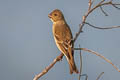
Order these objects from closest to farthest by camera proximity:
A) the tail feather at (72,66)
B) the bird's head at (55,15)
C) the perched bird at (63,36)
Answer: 1. the tail feather at (72,66)
2. the perched bird at (63,36)
3. the bird's head at (55,15)

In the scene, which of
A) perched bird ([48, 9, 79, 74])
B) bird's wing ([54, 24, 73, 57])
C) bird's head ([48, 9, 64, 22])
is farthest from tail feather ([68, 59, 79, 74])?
bird's head ([48, 9, 64, 22])

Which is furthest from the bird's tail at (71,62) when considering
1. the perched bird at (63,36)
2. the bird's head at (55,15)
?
the bird's head at (55,15)

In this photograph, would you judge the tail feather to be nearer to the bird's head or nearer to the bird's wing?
the bird's wing

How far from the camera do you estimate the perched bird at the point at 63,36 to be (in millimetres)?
6941

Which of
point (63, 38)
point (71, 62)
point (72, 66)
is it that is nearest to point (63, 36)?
point (63, 38)

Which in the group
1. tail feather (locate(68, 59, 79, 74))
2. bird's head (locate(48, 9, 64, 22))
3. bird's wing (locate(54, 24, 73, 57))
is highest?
bird's head (locate(48, 9, 64, 22))

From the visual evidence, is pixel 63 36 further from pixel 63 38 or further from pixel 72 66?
pixel 72 66

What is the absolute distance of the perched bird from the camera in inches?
273

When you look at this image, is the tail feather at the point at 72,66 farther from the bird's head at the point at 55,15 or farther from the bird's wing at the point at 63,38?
the bird's head at the point at 55,15

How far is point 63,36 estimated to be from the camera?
7.80 m

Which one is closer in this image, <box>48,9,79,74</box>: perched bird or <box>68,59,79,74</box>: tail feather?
<box>68,59,79,74</box>: tail feather

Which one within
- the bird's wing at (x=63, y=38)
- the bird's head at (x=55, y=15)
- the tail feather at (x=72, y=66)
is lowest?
→ the tail feather at (x=72, y=66)

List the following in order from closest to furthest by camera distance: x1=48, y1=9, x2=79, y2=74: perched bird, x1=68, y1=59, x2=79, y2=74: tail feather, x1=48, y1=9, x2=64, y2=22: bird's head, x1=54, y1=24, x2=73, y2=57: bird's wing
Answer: x1=68, y1=59, x2=79, y2=74: tail feather
x1=48, y1=9, x2=79, y2=74: perched bird
x1=54, y1=24, x2=73, y2=57: bird's wing
x1=48, y1=9, x2=64, y2=22: bird's head

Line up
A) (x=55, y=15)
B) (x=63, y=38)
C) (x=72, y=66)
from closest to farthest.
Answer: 1. (x=72, y=66)
2. (x=63, y=38)
3. (x=55, y=15)
